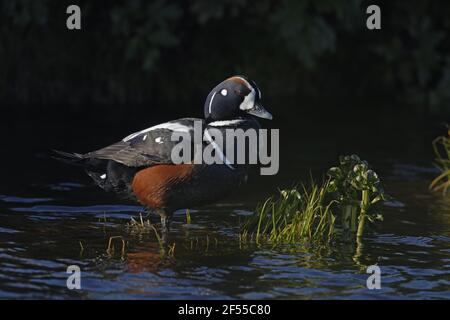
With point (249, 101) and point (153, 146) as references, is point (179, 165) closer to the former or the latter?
point (153, 146)

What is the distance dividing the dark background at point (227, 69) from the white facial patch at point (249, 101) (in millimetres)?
3756

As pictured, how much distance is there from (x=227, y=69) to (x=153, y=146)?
7.71m

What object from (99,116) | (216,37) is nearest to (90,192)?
(99,116)

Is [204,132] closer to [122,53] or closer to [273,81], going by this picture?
[122,53]

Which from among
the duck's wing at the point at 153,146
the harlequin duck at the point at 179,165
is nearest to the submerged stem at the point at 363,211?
the harlequin duck at the point at 179,165

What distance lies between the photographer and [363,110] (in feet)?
54.0

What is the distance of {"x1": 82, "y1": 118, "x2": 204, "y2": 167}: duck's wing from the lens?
8742 mm

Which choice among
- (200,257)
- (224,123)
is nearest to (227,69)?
(224,123)

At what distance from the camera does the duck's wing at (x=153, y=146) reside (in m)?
8.74

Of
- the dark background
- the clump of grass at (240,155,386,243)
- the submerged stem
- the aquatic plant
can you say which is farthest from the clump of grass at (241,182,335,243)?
the dark background

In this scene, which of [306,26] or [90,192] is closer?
[90,192]

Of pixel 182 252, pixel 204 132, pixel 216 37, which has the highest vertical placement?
pixel 216 37

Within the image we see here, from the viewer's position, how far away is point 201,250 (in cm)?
854

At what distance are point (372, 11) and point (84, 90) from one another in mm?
4217
